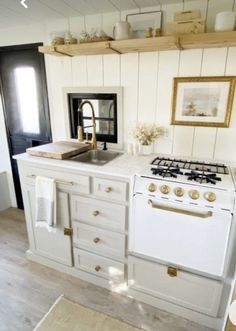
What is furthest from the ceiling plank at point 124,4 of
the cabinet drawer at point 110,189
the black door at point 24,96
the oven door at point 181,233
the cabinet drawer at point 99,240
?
the cabinet drawer at point 99,240

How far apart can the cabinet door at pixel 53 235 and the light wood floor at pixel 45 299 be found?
6.8 inches

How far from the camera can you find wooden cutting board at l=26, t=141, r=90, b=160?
189cm

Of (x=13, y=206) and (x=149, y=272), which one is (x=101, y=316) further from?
(x=13, y=206)

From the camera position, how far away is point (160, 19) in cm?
179

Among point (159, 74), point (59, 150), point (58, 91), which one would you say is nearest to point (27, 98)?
point (58, 91)

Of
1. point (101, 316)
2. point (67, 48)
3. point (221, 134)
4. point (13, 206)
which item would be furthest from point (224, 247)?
point (13, 206)

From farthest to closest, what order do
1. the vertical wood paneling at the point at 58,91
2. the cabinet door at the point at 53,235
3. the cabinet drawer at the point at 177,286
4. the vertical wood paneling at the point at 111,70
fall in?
the vertical wood paneling at the point at 58,91, the vertical wood paneling at the point at 111,70, the cabinet door at the point at 53,235, the cabinet drawer at the point at 177,286

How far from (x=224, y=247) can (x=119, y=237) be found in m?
0.75

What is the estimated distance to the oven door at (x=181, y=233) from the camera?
4.61ft

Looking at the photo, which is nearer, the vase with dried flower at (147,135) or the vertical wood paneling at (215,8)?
the vertical wood paneling at (215,8)

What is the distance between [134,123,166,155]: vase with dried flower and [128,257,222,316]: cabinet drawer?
939 millimetres

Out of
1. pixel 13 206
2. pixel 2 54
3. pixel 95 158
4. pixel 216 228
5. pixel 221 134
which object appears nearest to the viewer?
pixel 216 228

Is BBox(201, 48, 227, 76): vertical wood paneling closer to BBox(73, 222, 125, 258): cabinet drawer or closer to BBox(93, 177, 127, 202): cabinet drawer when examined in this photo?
BBox(93, 177, 127, 202): cabinet drawer

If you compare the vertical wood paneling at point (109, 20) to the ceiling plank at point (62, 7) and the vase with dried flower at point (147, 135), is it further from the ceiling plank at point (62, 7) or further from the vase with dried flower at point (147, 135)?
the vase with dried flower at point (147, 135)
